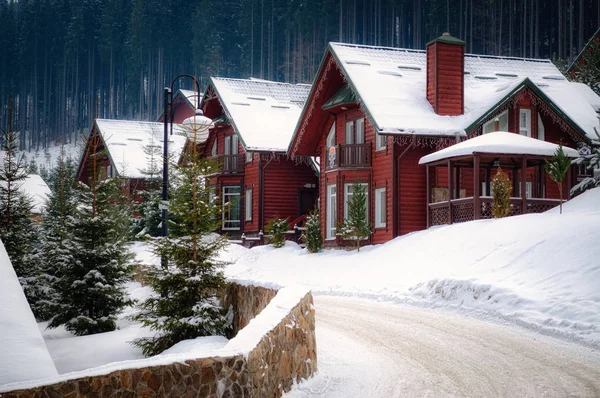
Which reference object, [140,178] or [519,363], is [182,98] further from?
[519,363]

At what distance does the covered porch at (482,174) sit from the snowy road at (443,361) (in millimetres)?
10611

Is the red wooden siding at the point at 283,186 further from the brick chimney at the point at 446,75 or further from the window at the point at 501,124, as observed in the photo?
the window at the point at 501,124

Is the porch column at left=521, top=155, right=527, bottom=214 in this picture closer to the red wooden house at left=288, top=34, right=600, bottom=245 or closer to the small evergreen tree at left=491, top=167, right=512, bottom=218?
the small evergreen tree at left=491, top=167, right=512, bottom=218

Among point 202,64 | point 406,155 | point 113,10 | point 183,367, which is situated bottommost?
point 183,367

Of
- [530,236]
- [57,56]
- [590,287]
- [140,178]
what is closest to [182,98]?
[140,178]

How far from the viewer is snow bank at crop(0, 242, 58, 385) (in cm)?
636

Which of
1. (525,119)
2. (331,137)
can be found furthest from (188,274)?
(525,119)

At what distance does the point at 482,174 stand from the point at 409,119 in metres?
4.19

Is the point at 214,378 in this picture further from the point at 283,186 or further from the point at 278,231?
the point at 283,186

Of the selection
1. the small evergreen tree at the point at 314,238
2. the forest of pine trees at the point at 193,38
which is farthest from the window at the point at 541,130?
A: the forest of pine trees at the point at 193,38

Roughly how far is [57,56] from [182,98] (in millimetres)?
72280

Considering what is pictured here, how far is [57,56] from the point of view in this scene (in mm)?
130250

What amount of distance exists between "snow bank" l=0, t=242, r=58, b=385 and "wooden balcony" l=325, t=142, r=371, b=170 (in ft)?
77.8

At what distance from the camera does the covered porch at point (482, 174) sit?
24062 millimetres
